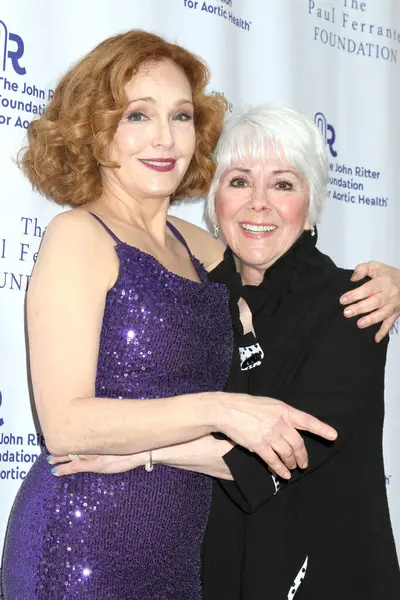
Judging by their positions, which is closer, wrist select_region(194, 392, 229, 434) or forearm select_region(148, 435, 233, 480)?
wrist select_region(194, 392, 229, 434)

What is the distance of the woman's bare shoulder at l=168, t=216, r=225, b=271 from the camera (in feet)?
7.68

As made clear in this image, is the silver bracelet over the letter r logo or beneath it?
beneath

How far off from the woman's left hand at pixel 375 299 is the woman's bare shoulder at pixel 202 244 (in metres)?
0.41

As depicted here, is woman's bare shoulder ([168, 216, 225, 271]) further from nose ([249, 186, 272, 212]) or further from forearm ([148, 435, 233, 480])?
forearm ([148, 435, 233, 480])

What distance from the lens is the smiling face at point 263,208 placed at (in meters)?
2.22

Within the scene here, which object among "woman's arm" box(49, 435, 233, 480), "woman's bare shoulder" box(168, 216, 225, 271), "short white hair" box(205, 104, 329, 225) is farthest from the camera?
"woman's bare shoulder" box(168, 216, 225, 271)

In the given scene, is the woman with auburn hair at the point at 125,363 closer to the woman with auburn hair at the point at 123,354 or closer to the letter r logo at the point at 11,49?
the woman with auburn hair at the point at 123,354

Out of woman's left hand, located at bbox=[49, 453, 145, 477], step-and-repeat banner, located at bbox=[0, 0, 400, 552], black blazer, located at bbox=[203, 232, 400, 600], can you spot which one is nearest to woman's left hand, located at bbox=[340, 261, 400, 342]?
black blazer, located at bbox=[203, 232, 400, 600]

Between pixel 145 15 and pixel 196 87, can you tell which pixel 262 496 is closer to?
pixel 196 87

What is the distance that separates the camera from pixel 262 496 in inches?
73.9

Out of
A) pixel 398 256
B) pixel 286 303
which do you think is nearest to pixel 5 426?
pixel 286 303

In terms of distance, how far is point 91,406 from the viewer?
170 centimetres

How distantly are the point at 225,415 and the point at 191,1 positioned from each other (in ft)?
5.29

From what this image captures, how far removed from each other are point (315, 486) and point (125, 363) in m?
0.58
